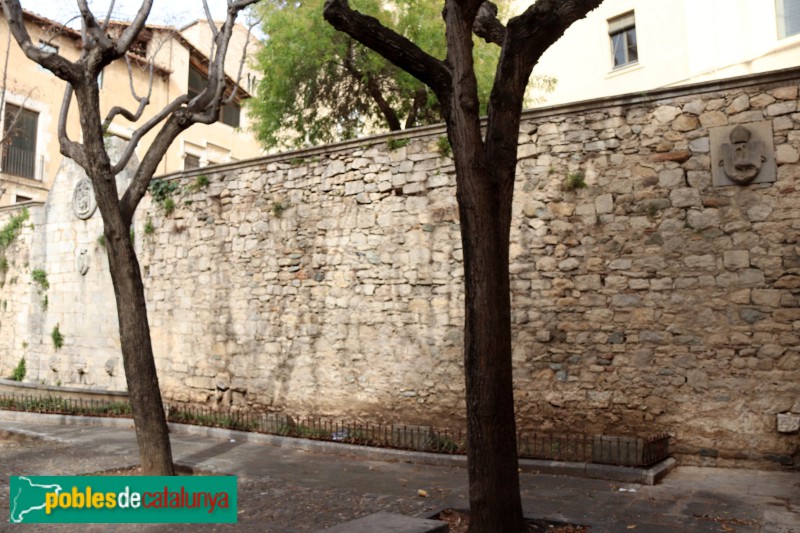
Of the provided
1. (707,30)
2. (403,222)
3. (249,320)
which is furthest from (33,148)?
(707,30)

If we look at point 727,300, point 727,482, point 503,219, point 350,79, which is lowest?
point 727,482

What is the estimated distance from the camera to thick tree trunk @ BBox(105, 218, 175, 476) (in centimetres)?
636

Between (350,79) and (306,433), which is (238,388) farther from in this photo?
(350,79)

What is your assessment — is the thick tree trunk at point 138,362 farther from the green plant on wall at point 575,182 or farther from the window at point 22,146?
the window at point 22,146

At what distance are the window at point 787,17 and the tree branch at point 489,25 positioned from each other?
1158 centimetres

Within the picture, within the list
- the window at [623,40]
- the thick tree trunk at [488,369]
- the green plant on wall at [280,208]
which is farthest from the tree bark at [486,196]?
the window at [623,40]

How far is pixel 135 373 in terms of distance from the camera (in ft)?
21.2

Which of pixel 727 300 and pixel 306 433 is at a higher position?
pixel 727 300

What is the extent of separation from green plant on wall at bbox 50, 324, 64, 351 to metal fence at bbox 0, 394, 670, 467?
57.7 inches

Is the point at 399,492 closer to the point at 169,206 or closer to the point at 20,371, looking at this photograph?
the point at 169,206

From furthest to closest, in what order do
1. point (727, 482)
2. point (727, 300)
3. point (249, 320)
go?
point (249, 320), point (727, 300), point (727, 482)

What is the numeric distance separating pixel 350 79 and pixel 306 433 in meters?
8.60

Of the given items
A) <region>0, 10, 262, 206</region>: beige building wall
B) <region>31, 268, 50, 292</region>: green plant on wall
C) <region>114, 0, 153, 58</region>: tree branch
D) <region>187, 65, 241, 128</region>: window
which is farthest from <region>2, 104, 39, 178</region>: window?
<region>114, 0, 153, 58</region>: tree branch

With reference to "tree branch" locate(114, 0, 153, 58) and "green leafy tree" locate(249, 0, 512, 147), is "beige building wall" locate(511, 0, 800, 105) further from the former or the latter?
"tree branch" locate(114, 0, 153, 58)
